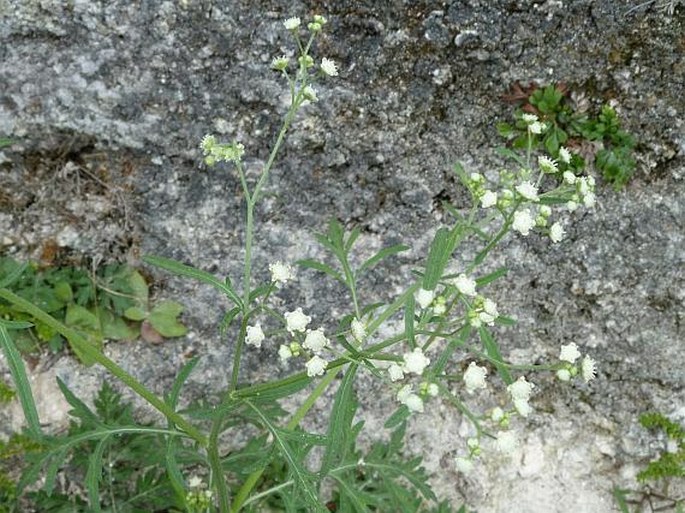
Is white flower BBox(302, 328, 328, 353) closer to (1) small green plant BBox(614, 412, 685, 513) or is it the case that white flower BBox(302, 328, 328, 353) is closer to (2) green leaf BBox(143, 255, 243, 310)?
(2) green leaf BBox(143, 255, 243, 310)

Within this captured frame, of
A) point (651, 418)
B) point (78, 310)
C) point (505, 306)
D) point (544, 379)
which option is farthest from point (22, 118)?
point (651, 418)

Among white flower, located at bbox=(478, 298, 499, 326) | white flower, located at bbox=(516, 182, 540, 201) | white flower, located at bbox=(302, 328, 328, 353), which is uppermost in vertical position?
white flower, located at bbox=(516, 182, 540, 201)

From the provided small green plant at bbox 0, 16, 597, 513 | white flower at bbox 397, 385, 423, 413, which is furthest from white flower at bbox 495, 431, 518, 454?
white flower at bbox 397, 385, 423, 413

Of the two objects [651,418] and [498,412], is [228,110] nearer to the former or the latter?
[498,412]

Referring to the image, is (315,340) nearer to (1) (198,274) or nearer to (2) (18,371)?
(1) (198,274)

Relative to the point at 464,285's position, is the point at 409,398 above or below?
below

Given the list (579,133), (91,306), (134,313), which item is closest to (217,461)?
(134,313)

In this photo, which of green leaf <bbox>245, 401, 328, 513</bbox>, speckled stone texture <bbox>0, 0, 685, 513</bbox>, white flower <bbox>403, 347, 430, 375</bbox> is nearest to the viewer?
white flower <bbox>403, 347, 430, 375</bbox>

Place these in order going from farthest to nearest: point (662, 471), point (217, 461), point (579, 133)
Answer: point (662, 471) < point (579, 133) < point (217, 461)
